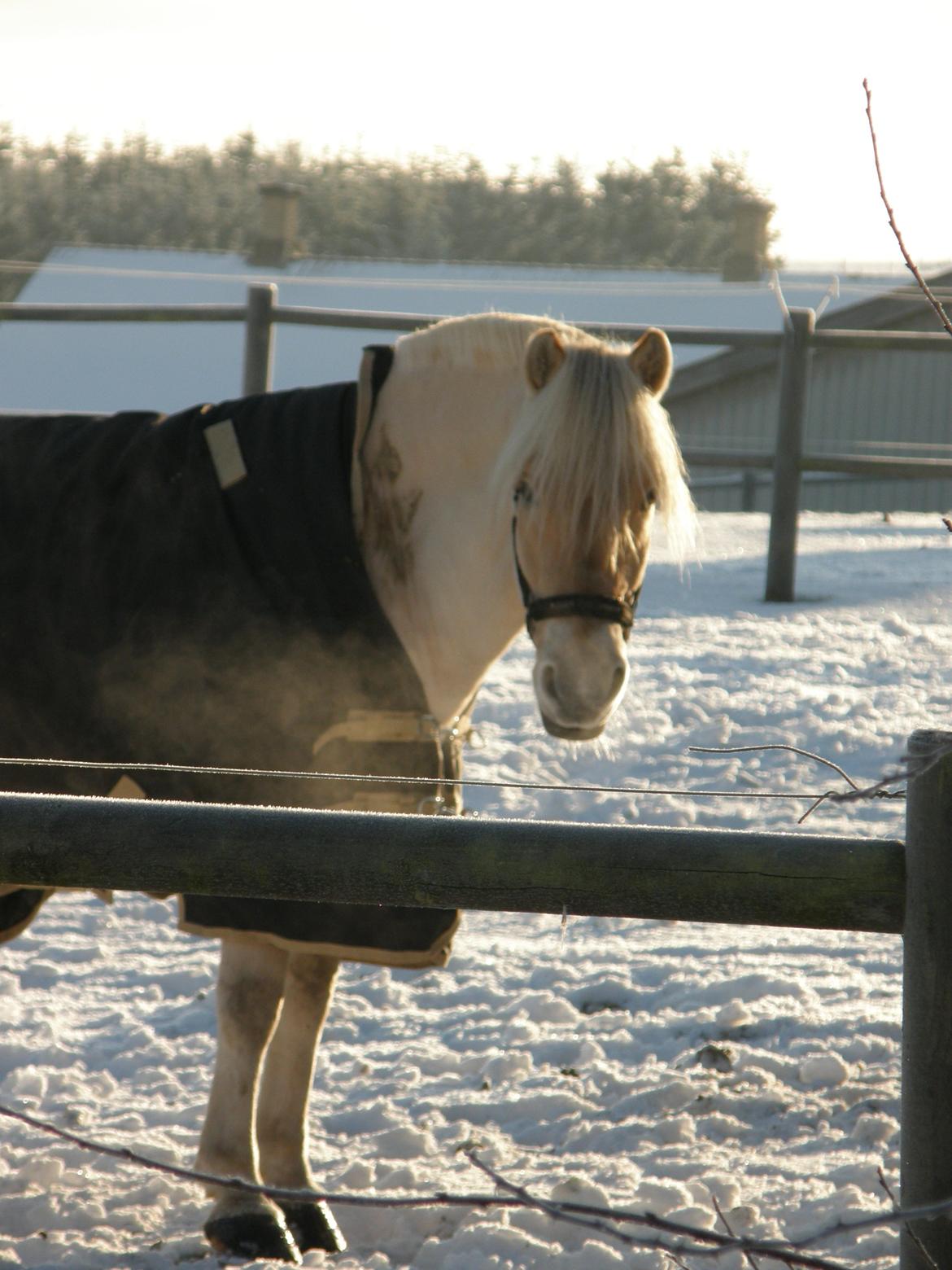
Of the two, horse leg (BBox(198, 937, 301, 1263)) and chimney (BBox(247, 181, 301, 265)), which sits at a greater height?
chimney (BBox(247, 181, 301, 265))

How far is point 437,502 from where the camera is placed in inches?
103

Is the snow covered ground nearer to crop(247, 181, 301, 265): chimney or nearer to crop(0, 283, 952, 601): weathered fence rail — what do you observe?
crop(0, 283, 952, 601): weathered fence rail

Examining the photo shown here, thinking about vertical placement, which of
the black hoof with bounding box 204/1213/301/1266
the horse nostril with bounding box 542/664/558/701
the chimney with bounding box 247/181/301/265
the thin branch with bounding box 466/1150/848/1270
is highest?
the chimney with bounding box 247/181/301/265

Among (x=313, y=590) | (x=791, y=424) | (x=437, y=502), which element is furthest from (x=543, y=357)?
(x=791, y=424)

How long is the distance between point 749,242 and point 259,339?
43.0 ft

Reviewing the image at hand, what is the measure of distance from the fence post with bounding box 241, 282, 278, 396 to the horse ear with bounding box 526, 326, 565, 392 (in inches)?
168

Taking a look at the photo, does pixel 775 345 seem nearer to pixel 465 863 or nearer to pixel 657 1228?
pixel 465 863

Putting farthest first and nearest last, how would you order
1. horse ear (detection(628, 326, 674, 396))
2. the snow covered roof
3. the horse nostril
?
the snow covered roof < horse ear (detection(628, 326, 674, 396)) < the horse nostril

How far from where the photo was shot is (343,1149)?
2898 mm

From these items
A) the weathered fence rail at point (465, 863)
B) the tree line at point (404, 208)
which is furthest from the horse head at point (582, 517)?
the tree line at point (404, 208)

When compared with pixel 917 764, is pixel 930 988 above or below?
below

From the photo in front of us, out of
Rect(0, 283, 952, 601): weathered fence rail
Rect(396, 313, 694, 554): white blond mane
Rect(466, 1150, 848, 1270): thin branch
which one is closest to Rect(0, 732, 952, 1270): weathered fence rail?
Rect(466, 1150, 848, 1270): thin branch

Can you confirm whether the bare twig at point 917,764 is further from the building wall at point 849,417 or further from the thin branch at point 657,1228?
the building wall at point 849,417

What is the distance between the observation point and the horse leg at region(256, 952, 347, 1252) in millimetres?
2668
